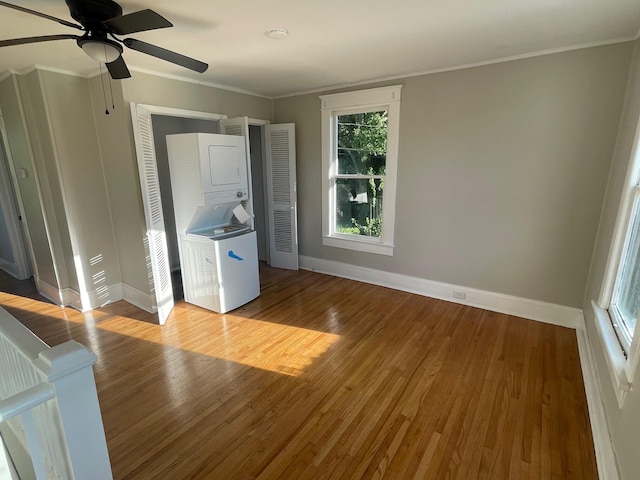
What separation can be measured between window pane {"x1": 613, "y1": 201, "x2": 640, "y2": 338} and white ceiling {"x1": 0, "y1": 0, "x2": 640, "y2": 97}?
1.38m

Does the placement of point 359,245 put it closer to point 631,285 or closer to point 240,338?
point 240,338

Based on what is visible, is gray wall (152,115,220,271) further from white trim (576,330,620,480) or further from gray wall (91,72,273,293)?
white trim (576,330,620,480)

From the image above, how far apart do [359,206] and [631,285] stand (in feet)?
8.67

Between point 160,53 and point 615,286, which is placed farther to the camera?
point 615,286

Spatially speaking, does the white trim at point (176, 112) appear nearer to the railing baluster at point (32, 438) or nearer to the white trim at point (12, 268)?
the railing baluster at point (32, 438)

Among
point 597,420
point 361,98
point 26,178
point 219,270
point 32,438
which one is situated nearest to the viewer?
point 32,438

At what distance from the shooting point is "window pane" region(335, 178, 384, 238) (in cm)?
387

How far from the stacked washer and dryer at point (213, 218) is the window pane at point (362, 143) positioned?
1.26 meters

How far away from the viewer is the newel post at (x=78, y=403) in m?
0.93

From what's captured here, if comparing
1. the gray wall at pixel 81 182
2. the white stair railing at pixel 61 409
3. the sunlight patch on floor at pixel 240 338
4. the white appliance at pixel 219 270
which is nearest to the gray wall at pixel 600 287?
the sunlight patch on floor at pixel 240 338

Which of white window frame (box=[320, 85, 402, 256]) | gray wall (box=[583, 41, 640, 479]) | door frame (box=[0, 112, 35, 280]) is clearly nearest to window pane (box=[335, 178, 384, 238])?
white window frame (box=[320, 85, 402, 256])

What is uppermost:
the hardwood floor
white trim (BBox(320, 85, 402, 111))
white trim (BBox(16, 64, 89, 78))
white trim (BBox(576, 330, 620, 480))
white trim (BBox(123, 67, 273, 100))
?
white trim (BBox(123, 67, 273, 100))

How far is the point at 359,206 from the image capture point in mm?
4043

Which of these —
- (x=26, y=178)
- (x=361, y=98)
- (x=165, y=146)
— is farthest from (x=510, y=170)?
(x=26, y=178)
